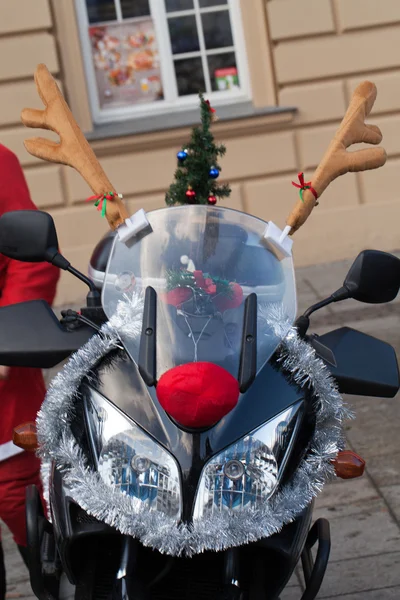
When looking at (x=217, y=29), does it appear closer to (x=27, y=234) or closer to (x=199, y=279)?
(x=27, y=234)

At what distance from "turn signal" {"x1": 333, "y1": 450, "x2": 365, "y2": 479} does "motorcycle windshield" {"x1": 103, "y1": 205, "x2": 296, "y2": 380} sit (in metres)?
0.37

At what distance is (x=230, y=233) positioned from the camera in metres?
2.25

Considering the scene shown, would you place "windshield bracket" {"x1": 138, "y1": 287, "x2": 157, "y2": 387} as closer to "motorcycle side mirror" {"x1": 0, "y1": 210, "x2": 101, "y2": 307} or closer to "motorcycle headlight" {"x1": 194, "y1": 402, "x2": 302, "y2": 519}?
"motorcycle headlight" {"x1": 194, "y1": 402, "x2": 302, "y2": 519}

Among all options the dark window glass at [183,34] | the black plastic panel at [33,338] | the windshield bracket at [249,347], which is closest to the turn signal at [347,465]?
the windshield bracket at [249,347]

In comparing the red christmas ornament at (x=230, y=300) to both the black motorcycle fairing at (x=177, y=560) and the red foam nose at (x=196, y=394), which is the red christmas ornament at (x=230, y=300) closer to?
the red foam nose at (x=196, y=394)

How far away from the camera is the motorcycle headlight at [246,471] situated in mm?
1858

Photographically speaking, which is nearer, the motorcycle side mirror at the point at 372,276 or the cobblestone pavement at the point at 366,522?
the motorcycle side mirror at the point at 372,276

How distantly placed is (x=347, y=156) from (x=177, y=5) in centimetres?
638

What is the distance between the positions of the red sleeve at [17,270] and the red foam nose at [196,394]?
1.29 metres

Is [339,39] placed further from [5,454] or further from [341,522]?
[5,454]

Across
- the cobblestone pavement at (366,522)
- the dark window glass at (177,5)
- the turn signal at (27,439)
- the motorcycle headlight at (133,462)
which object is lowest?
the cobblestone pavement at (366,522)

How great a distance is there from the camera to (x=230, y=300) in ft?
6.88

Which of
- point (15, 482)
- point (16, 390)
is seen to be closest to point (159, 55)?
point (16, 390)

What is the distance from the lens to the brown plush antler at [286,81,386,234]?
253 cm
